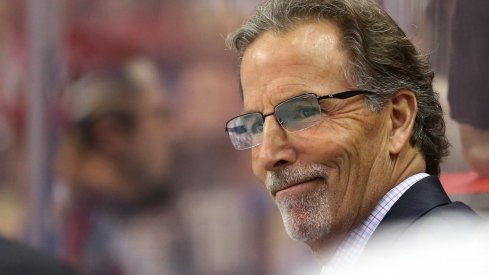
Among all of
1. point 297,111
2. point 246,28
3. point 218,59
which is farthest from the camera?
point 218,59

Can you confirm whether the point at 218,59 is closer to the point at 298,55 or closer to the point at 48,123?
the point at 48,123

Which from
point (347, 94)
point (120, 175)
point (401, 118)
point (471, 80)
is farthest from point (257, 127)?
point (120, 175)

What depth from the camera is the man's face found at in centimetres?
228

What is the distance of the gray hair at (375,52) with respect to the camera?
7.71ft

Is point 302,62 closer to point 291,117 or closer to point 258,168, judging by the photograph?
point 291,117

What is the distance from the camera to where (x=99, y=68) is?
352 cm

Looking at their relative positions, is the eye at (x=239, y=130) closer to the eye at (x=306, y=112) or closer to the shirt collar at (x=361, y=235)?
the eye at (x=306, y=112)

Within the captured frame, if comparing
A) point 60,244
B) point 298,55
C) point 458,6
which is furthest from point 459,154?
point 60,244

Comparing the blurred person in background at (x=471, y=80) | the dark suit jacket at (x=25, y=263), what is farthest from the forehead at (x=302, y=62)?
the dark suit jacket at (x=25, y=263)

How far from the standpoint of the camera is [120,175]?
352cm

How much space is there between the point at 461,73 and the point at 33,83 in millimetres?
1481

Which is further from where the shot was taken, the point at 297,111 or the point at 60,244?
the point at 60,244

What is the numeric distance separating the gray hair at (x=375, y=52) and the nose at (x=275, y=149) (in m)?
0.20

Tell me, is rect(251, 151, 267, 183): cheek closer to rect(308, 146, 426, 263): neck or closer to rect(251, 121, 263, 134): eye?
rect(251, 121, 263, 134): eye
